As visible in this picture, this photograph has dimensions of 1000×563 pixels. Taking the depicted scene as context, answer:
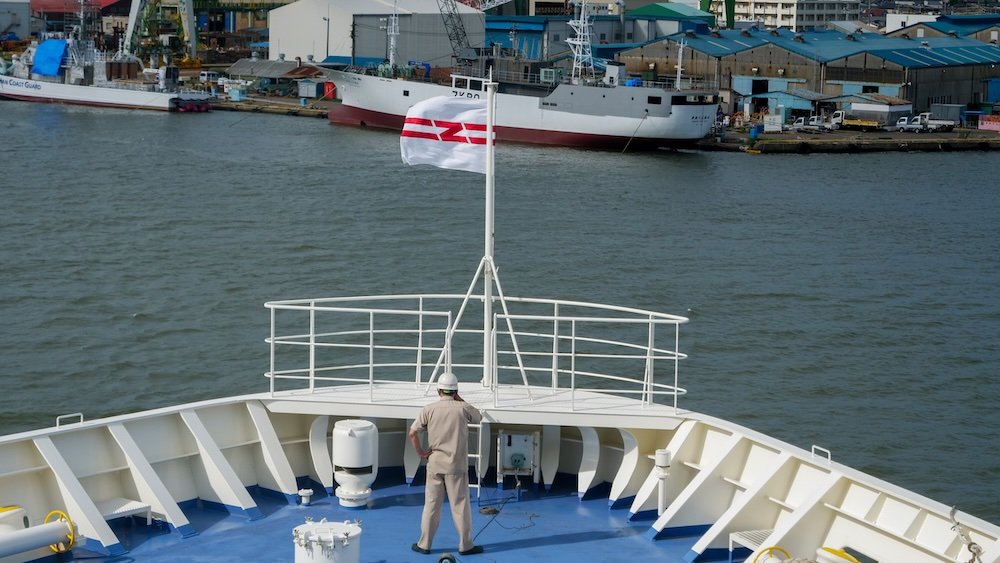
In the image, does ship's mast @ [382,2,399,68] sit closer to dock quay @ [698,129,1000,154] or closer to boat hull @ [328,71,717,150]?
boat hull @ [328,71,717,150]

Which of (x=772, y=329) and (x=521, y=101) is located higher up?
(x=521, y=101)

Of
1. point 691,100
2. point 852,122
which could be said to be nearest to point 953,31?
point 852,122

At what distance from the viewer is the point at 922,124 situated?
151 ft

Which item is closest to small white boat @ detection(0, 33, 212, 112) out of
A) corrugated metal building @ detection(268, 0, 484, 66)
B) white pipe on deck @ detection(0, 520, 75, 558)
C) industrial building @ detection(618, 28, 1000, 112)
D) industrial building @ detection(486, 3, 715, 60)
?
corrugated metal building @ detection(268, 0, 484, 66)

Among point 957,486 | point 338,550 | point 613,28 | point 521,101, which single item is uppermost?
point 613,28

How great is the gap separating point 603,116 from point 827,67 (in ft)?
40.6

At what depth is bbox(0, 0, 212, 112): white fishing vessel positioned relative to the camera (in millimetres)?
49844

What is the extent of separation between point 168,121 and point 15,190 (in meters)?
17.9

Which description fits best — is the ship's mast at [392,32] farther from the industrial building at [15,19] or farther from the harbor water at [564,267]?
the industrial building at [15,19]

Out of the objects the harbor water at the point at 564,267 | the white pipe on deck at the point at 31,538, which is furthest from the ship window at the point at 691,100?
the white pipe on deck at the point at 31,538

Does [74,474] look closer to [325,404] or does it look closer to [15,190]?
[325,404]

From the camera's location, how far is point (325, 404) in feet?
20.6

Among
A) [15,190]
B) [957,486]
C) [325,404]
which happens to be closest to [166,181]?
[15,190]

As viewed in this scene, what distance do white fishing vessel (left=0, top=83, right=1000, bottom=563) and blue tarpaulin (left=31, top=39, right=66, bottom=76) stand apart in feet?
161
